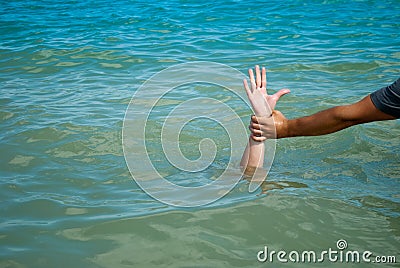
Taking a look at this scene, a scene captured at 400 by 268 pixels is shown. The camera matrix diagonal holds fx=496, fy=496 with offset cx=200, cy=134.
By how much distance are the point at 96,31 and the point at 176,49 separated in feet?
7.12

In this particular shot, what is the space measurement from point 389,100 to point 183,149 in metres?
2.20

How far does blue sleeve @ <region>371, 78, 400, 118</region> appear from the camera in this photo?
2670mm

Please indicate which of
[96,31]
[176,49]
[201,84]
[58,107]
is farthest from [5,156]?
[96,31]

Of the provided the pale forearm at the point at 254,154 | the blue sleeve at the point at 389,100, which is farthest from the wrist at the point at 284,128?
the blue sleeve at the point at 389,100

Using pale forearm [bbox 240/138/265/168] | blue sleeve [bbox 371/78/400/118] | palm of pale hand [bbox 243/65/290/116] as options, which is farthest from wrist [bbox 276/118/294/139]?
blue sleeve [bbox 371/78/400/118]

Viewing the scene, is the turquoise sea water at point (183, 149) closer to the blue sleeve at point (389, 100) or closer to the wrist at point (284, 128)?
the wrist at point (284, 128)

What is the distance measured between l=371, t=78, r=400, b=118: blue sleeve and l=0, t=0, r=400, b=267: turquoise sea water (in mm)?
627

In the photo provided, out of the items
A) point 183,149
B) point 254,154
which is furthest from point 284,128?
point 183,149

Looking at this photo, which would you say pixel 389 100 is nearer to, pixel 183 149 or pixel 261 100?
pixel 261 100

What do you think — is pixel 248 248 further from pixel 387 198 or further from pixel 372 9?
pixel 372 9

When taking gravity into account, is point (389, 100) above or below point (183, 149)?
above

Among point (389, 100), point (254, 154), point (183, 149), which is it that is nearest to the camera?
point (389, 100)

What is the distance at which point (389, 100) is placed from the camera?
8.89 ft

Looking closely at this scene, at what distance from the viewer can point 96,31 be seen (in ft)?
31.2
